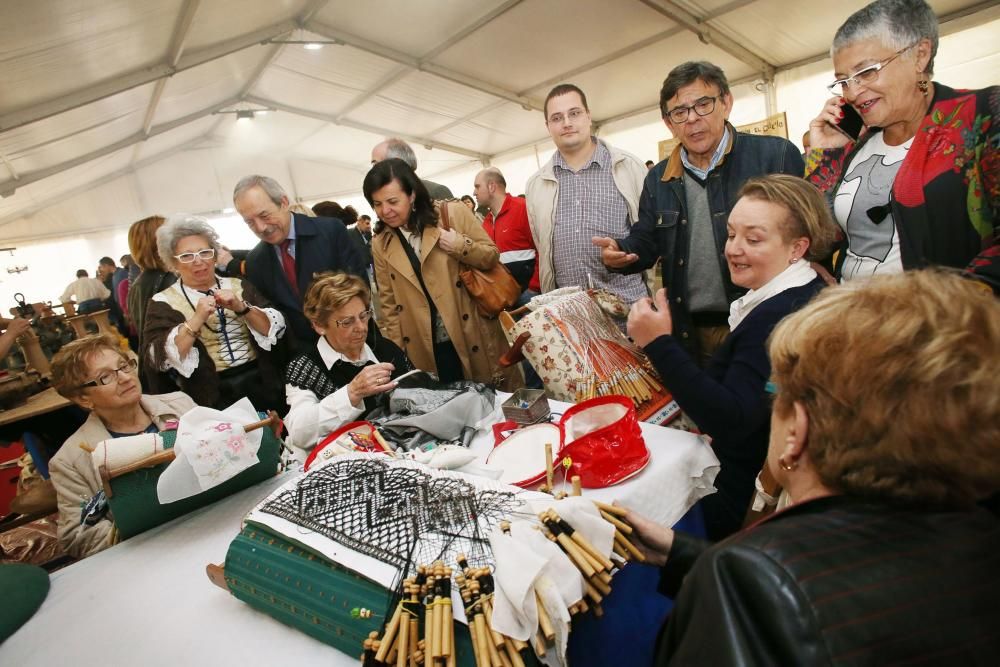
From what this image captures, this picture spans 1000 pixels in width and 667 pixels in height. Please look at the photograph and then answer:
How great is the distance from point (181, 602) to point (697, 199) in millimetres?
2388

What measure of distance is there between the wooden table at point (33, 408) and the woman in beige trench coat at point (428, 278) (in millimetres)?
2239

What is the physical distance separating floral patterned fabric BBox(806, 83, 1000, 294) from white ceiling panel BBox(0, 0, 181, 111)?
6426 mm

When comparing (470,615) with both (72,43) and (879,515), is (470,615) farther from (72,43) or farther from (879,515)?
(72,43)

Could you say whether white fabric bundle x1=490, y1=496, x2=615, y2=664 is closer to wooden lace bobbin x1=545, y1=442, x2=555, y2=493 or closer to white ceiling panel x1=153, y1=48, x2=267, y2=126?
wooden lace bobbin x1=545, y1=442, x2=555, y2=493

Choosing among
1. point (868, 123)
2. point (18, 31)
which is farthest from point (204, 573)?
point (18, 31)

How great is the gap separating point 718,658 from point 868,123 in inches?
70.6

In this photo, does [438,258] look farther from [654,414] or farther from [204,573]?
[204,573]

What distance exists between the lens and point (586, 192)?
2.85 metres

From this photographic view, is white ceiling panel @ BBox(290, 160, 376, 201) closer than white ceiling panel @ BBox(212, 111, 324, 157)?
No

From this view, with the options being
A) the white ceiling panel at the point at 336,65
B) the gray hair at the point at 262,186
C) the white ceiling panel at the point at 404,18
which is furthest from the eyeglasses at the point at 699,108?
the white ceiling panel at the point at 336,65

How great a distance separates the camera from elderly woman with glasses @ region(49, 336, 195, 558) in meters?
1.60

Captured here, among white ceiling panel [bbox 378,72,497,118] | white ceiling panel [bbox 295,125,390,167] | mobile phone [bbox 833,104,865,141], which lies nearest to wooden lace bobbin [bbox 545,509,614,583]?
mobile phone [bbox 833,104,865,141]

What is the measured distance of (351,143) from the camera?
49.4 feet

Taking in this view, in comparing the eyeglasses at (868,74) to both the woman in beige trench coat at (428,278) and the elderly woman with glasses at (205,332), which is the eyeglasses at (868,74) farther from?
the elderly woman with glasses at (205,332)
